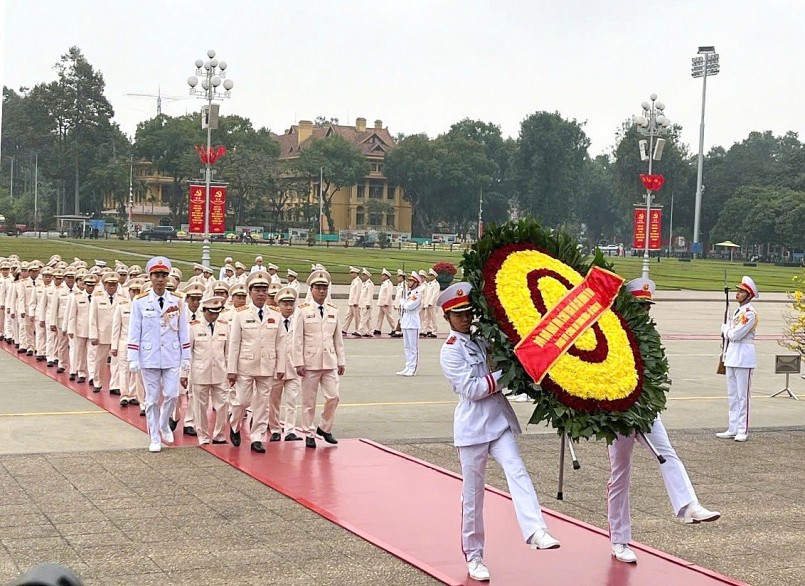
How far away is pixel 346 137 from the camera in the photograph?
11056 centimetres

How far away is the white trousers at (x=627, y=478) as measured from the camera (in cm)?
698

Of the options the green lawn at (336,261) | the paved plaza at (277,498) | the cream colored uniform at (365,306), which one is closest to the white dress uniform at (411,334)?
the paved plaza at (277,498)

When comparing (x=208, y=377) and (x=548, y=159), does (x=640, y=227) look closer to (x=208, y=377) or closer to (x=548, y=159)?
(x=208, y=377)

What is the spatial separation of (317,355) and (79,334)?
242 inches

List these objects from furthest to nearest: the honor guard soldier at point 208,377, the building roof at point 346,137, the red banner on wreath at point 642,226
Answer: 1. the building roof at point 346,137
2. the red banner on wreath at point 642,226
3. the honor guard soldier at point 208,377

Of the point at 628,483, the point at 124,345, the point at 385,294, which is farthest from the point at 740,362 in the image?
the point at 385,294

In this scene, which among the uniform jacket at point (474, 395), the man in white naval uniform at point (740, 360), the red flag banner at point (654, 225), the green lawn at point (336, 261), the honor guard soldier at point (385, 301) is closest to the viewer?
the uniform jacket at point (474, 395)

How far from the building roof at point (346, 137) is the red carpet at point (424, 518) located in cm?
9383

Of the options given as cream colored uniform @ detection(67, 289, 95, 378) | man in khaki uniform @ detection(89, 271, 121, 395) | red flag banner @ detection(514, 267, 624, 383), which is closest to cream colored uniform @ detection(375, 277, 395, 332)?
cream colored uniform @ detection(67, 289, 95, 378)

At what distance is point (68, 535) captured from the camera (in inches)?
296

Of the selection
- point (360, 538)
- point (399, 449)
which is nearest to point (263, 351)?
point (399, 449)

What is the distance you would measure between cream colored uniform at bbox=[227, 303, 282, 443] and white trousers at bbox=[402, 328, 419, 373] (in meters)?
6.92

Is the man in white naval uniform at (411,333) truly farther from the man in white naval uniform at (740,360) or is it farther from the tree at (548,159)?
the tree at (548,159)

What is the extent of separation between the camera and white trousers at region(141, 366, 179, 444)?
10.9m
